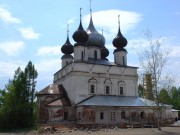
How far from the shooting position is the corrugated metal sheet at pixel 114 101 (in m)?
37.4

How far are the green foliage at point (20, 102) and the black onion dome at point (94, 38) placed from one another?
10661 millimetres

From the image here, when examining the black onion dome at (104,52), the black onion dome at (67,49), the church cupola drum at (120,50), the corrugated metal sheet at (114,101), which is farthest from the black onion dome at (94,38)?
the corrugated metal sheet at (114,101)

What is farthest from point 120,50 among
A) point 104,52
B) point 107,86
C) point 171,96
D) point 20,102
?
point 171,96

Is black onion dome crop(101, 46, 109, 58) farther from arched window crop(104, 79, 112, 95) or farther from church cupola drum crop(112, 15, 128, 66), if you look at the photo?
arched window crop(104, 79, 112, 95)

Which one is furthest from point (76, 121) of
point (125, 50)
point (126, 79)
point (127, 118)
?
point (125, 50)

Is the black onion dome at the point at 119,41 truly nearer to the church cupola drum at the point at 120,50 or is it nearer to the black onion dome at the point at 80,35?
the church cupola drum at the point at 120,50

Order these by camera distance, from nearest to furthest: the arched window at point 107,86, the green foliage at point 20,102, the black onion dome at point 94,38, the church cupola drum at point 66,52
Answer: the green foliage at point 20,102 < the arched window at point 107,86 < the black onion dome at point 94,38 < the church cupola drum at point 66,52

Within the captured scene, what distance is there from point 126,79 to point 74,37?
9543 mm

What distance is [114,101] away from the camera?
39312 millimetres

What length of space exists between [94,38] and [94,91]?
899 cm

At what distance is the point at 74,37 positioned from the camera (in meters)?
41.7

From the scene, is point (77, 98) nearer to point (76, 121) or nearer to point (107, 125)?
point (76, 121)

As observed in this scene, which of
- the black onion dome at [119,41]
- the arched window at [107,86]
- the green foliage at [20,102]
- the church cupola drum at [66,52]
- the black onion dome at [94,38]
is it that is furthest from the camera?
the church cupola drum at [66,52]

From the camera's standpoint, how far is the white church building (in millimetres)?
37062
